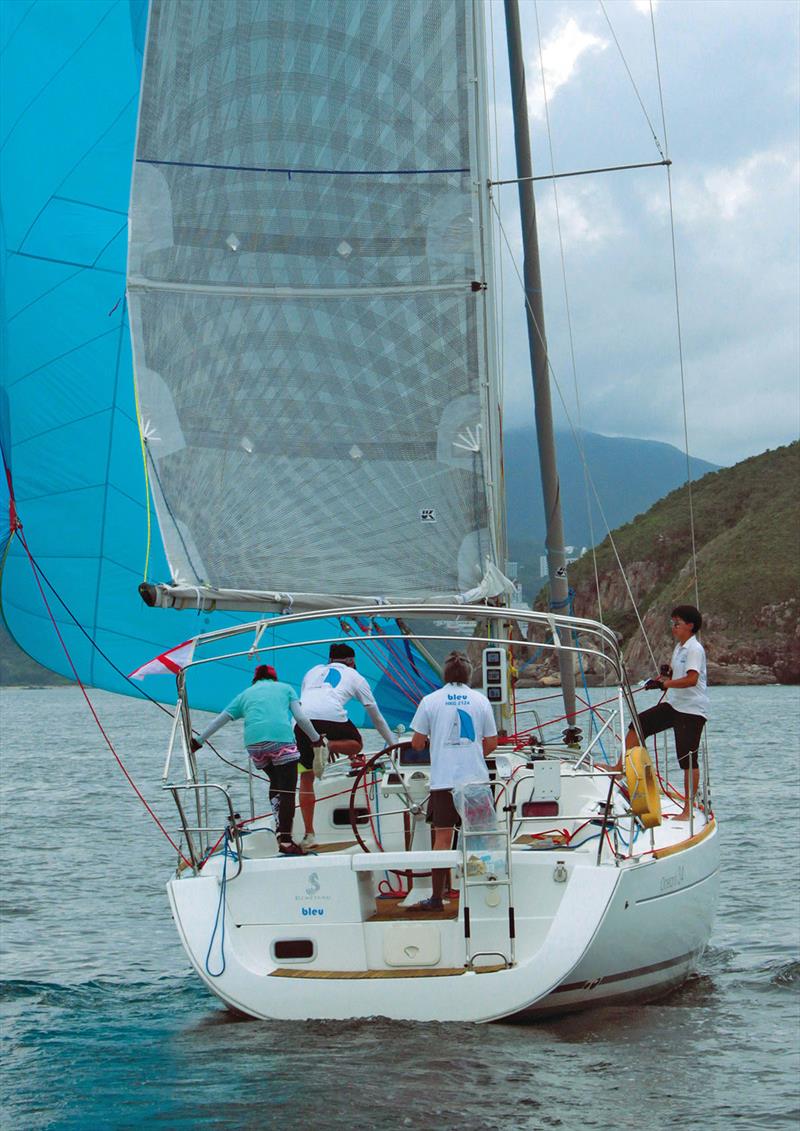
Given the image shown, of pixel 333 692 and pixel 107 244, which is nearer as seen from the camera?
pixel 333 692

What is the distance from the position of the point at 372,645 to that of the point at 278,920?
4.12m

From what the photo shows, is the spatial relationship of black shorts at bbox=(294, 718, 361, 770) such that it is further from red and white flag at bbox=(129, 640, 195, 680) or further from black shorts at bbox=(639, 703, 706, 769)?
black shorts at bbox=(639, 703, 706, 769)

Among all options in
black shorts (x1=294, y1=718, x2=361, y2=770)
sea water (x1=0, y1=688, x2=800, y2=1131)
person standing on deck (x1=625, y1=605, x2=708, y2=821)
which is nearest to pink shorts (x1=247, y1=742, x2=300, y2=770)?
black shorts (x1=294, y1=718, x2=361, y2=770)

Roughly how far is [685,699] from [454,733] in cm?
222

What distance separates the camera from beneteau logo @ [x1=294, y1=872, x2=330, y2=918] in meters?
6.63

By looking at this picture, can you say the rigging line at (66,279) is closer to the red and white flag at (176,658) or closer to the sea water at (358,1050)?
the red and white flag at (176,658)

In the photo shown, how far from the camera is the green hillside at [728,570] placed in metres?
76.4

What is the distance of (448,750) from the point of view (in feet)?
22.8

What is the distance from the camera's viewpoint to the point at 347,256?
9773 mm

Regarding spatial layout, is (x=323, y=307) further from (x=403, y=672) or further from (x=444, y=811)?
(x=444, y=811)

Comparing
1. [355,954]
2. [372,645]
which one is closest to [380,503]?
[372,645]

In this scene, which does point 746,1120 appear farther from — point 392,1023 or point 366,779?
point 366,779

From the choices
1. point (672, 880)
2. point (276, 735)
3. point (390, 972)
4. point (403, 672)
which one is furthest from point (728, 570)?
point (390, 972)

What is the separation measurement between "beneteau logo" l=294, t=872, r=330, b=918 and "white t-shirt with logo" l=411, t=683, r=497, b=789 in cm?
77
